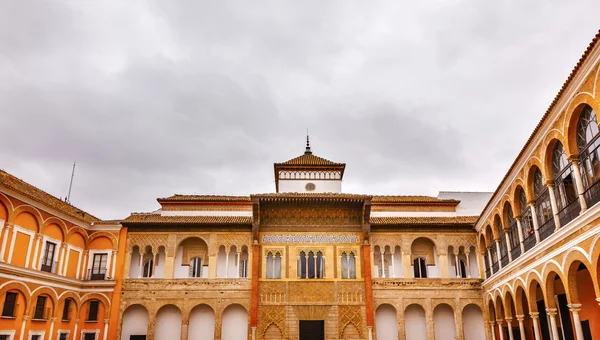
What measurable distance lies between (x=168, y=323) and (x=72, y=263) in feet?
20.4

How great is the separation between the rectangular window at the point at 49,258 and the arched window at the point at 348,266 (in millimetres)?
15376

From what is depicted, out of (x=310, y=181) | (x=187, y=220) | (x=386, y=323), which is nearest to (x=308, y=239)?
(x=310, y=181)

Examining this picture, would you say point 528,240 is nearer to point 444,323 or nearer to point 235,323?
point 444,323

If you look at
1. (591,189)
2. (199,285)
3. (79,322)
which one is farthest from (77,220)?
(591,189)

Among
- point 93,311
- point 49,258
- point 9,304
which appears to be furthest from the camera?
point 93,311

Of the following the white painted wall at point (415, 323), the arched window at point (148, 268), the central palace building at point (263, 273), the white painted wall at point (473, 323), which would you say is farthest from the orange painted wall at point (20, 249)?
the white painted wall at point (473, 323)

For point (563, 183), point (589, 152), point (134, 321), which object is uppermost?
point (589, 152)

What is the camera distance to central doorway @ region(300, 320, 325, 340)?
24.8 meters

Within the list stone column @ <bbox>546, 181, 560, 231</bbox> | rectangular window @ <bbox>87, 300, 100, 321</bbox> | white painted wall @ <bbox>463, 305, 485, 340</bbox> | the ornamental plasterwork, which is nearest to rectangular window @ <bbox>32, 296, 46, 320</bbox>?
rectangular window @ <bbox>87, 300, 100, 321</bbox>

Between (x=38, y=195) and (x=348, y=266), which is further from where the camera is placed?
(x=348, y=266)

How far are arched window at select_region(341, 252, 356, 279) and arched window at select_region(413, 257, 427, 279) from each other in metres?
3.70

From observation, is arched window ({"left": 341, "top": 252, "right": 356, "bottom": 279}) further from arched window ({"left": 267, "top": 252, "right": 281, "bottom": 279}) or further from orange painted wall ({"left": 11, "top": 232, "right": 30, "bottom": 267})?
orange painted wall ({"left": 11, "top": 232, "right": 30, "bottom": 267})

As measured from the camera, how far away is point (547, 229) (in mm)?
16328

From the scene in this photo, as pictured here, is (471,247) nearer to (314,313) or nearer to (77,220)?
(314,313)
